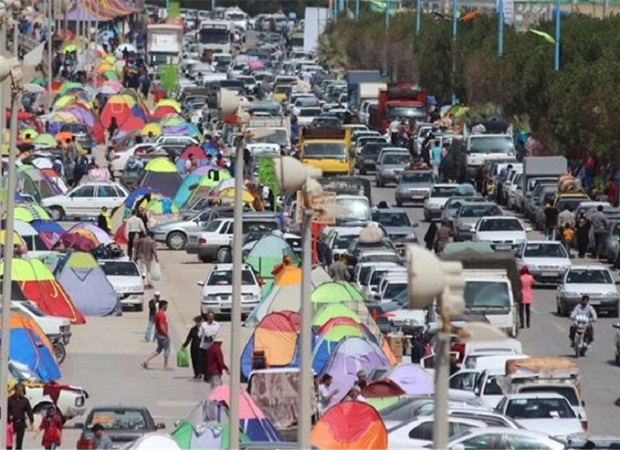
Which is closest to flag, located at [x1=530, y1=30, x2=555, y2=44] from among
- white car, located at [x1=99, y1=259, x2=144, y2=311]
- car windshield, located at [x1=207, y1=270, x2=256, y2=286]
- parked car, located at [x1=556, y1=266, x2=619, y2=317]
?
parked car, located at [x1=556, y1=266, x2=619, y2=317]

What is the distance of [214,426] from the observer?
28.2 meters

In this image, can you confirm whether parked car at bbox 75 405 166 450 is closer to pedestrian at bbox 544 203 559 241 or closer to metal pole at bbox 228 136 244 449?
metal pole at bbox 228 136 244 449

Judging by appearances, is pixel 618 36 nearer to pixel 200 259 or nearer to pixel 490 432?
pixel 200 259

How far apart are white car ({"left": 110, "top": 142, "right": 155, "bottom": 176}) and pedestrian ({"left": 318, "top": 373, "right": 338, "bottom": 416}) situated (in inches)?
1570

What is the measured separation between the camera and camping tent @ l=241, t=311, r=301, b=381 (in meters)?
36.6

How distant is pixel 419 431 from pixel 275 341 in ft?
31.3

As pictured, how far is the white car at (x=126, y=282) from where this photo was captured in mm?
45500

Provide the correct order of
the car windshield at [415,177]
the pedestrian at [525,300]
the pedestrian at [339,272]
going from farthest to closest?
the car windshield at [415,177] → the pedestrian at [339,272] → the pedestrian at [525,300]

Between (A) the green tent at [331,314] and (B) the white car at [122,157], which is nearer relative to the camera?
(A) the green tent at [331,314]

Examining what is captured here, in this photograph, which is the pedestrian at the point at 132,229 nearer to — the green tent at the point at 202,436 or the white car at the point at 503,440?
the green tent at the point at 202,436

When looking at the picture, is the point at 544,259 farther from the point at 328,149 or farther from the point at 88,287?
the point at 328,149

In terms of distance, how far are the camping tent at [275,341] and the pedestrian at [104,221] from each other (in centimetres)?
1778

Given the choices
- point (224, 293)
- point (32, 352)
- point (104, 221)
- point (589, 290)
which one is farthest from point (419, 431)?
point (104, 221)

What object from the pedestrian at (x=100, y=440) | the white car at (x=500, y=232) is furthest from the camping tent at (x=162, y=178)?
the pedestrian at (x=100, y=440)
